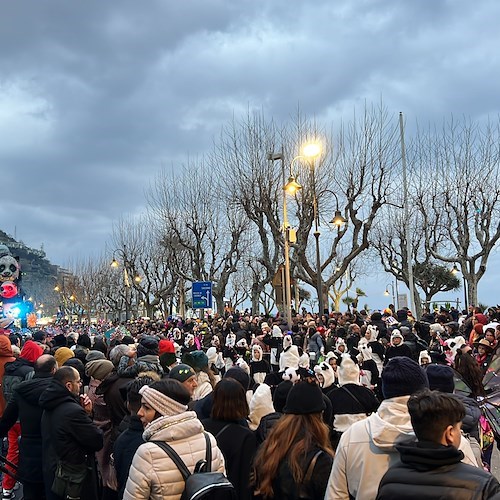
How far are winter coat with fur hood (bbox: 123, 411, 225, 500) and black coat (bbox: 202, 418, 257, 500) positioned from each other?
839 mm

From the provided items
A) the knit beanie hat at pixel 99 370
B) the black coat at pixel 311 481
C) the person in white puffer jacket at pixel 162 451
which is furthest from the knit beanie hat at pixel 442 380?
the knit beanie hat at pixel 99 370

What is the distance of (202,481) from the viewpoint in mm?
3043

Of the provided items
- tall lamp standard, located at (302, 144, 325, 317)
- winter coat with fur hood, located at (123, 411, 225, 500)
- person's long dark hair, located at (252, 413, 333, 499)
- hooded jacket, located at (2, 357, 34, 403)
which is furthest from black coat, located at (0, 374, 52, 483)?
tall lamp standard, located at (302, 144, 325, 317)

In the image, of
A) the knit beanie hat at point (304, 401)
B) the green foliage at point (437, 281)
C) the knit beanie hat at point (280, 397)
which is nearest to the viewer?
the knit beanie hat at point (304, 401)

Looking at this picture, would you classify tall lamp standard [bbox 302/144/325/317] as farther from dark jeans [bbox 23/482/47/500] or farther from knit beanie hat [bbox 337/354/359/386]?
dark jeans [bbox 23/482/47/500]

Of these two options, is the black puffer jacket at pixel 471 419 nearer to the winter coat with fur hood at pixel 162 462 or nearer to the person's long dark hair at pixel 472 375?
the person's long dark hair at pixel 472 375

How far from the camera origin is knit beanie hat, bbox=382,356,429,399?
314 cm

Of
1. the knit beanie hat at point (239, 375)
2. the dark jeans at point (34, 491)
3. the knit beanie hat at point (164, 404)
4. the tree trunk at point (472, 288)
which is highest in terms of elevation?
the tree trunk at point (472, 288)

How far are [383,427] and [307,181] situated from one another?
23124mm

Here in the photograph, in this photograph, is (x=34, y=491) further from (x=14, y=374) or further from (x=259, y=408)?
(x=14, y=374)

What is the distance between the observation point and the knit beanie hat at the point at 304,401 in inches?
142

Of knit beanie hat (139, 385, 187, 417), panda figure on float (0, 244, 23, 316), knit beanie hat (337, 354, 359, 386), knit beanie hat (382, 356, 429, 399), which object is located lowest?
knit beanie hat (337, 354, 359, 386)

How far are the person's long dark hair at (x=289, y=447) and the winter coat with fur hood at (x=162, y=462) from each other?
476 millimetres

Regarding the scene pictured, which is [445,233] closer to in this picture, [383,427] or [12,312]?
→ [12,312]
